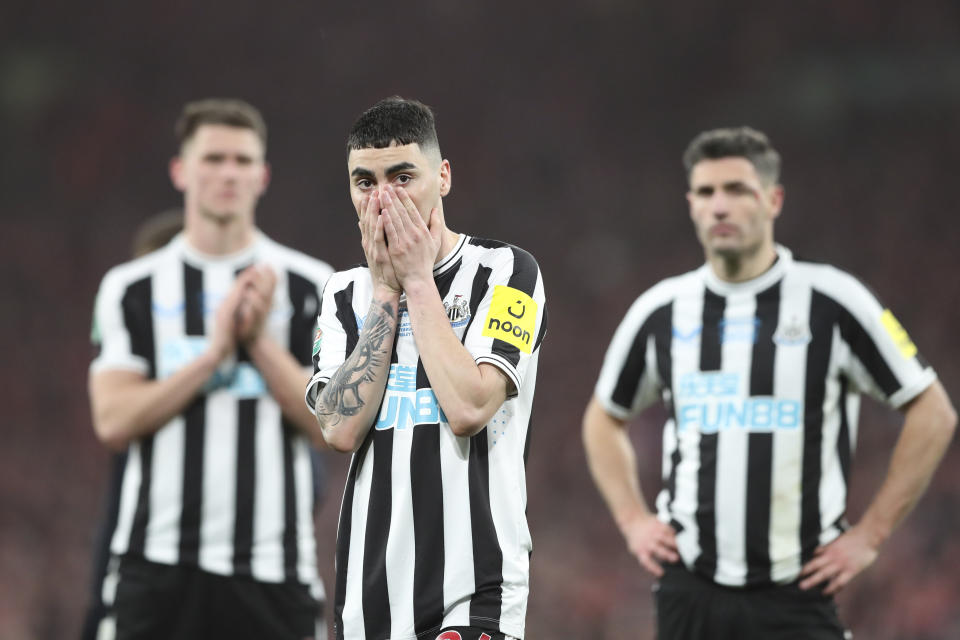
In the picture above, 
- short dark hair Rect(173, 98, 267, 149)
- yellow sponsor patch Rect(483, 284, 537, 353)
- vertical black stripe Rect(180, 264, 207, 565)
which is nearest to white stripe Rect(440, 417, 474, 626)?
yellow sponsor patch Rect(483, 284, 537, 353)

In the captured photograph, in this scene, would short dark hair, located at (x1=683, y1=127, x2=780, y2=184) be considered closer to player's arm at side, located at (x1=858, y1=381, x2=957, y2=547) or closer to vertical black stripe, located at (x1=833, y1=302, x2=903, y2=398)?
vertical black stripe, located at (x1=833, y1=302, x2=903, y2=398)

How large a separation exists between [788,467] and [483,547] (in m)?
1.55

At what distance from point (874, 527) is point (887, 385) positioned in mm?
438

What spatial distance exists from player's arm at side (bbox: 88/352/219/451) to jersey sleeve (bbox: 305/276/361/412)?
3.80 feet

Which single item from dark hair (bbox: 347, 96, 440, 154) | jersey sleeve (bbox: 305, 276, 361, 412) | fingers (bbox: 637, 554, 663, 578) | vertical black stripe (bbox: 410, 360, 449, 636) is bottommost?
fingers (bbox: 637, 554, 663, 578)

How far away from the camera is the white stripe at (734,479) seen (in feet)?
11.6

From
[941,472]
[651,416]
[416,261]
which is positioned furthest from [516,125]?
[416,261]

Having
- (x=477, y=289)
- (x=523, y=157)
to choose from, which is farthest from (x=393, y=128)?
(x=523, y=157)

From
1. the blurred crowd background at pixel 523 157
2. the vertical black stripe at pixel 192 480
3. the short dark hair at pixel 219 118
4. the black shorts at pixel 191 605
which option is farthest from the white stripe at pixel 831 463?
the blurred crowd background at pixel 523 157

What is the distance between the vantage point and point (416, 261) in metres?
2.36

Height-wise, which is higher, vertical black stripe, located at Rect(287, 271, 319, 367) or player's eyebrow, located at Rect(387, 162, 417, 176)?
player's eyebrow, located at Rect(387, 162, 417, 176)

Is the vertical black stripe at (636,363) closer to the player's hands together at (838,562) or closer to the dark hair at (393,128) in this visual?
the player's hands together at (838,562)

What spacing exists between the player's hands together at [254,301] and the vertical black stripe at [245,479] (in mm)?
242

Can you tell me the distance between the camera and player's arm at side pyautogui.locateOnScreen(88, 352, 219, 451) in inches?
145
